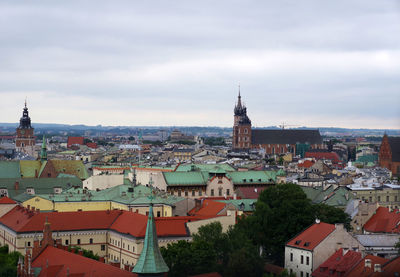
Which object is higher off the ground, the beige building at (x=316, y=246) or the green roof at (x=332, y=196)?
the green roof at (x=332, y=196)

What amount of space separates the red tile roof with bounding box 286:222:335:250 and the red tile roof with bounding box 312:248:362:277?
7.42 ft

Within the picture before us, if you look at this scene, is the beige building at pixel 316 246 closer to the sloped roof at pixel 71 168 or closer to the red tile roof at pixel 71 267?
the red tile roof at pixel 71 267

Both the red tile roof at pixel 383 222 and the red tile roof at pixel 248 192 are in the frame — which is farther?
the red tile roof at pixel 248 192

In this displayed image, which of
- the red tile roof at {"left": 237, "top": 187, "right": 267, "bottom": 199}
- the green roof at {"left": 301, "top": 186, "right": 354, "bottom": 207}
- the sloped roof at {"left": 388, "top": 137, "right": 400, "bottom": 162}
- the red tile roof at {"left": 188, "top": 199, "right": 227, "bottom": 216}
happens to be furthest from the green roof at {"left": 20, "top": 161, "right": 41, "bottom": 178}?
the sloped roof at {"left": 388, "top": 137, "right": 400, "bottom": 162}

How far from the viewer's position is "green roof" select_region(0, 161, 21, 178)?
119m

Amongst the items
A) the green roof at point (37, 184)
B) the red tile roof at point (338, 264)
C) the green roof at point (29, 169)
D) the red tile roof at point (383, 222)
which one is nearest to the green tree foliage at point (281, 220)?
the red tile roof at point (383, 222)

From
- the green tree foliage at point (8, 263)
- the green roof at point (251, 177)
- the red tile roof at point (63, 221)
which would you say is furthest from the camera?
the green roof at point (251, 177)

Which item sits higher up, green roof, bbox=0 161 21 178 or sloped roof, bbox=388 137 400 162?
sloped roof, bbox=388 137 400 162

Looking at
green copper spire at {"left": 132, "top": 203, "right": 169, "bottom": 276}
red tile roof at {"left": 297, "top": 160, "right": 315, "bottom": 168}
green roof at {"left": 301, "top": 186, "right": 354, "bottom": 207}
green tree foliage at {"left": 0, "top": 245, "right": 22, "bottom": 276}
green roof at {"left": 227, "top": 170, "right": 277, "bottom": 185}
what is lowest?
green tree foliage at {"left": 0, "top": 245, "right": 22, "bottom": 276}

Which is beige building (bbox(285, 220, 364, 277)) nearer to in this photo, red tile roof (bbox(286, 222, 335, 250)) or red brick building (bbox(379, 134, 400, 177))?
red tile roof (bbox(286, 222, 335, 250))

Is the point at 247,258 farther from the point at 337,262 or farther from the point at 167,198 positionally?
the point at 167,198

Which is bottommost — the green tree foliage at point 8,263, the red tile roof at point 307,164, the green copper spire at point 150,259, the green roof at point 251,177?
the green tree foliage at point 8,263

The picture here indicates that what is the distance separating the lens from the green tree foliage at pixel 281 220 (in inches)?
2793

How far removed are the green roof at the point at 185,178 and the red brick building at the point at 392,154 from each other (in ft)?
271
